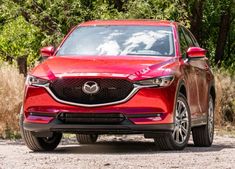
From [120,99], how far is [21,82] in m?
6.37

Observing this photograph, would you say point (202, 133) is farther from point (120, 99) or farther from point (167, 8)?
point (167, 8)

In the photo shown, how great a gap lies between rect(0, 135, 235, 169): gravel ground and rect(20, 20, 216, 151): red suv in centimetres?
31

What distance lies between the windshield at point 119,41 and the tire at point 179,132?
79cm

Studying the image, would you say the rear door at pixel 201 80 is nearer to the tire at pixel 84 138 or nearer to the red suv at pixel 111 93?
the red suv at pixel 111 93

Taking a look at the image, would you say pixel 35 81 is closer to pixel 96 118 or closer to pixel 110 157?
pixel 96 118

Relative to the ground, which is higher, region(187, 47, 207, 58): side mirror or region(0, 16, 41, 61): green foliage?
region(187, 47, 207, 58): side mirror

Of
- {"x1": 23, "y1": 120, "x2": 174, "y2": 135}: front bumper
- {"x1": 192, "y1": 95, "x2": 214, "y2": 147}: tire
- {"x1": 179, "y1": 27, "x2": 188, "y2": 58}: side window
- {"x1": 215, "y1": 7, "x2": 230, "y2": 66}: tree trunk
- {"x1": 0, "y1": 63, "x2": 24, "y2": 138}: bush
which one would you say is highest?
{"x1": 179, "y1": 27, "x2": 188, "y2": 58}: side window

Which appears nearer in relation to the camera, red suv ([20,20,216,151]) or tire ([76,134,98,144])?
red suv ([20,20,216,151])

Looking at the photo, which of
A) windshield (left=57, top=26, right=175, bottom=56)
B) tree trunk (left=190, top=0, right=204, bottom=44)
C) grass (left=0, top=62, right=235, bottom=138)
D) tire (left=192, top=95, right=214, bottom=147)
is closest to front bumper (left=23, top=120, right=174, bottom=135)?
windshield (left=57, top=26, right=175, bottom=56)

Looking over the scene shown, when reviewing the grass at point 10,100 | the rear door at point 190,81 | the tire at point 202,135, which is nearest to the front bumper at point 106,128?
the rear door at point 190,81

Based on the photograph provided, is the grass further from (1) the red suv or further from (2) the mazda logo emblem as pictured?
(2) the mazda logo emblem

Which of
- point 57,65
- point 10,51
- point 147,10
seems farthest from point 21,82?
point 10,51

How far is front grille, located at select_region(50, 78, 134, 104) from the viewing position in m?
11.6

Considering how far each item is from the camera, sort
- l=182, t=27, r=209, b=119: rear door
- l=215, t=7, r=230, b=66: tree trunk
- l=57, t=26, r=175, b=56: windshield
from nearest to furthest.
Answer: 1. l=57, t=26, r=175, b=56: windshield
2. l=182, t=27, r=209, b=119: rear door
3. l=215, t=7, r=230, b=66: tree trunk
